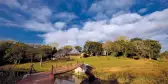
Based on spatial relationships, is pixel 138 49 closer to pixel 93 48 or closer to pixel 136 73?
pixel 93 48

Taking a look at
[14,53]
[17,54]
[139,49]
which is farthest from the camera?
[139,49]

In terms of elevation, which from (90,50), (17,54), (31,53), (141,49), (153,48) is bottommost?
(17,54)

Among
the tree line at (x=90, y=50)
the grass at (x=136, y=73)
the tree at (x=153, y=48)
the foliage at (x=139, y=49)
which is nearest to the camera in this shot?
the grass at (x=136, y=73)

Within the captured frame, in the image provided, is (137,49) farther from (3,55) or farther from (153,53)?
(3,55)

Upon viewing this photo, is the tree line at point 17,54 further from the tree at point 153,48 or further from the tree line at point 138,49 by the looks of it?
the tree at point 153,48

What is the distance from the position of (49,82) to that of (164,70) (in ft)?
44.6

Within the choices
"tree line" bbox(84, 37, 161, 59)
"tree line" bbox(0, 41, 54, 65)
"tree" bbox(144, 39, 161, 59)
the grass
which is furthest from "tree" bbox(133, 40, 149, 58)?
"tree line" bbox(0, 41, 54, 65)

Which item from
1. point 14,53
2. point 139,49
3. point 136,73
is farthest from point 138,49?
point 14,53

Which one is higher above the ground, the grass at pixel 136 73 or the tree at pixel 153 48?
the tree at pixel 153 48

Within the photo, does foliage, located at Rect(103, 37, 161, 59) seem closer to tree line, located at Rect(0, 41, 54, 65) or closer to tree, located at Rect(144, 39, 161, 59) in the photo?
tree, located at Rect(144, 39, 161, 59)

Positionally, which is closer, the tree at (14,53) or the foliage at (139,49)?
the tree at (14,53)

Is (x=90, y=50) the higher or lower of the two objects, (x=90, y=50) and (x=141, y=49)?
the higher

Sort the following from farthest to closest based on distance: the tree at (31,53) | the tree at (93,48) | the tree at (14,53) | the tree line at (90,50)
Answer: the tree at (93,48) → the tree at (31,53) → the tree line at (90,50) → the tree at (14,53)

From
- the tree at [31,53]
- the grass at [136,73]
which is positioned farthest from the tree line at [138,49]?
the tree at [31,53]
